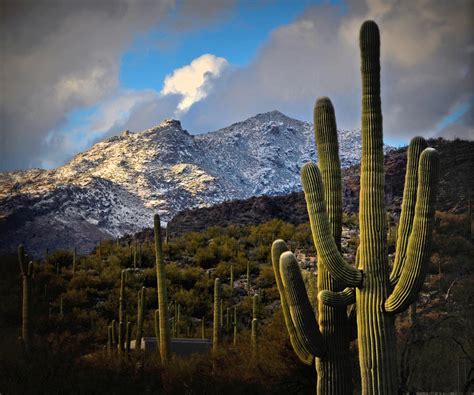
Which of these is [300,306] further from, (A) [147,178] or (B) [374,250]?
(A) [147,178]

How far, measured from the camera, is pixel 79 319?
29391mm

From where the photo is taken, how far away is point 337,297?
435 inches

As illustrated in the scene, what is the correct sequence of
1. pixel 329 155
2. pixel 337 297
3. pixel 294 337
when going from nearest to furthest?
pixel 337 297 < pixel 294 337 < pixel 329 155

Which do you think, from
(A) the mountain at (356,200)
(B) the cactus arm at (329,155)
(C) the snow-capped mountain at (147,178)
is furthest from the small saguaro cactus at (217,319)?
(C) the snow-capped mountain at (147,178)

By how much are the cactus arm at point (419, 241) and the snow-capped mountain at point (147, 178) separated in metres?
81.1

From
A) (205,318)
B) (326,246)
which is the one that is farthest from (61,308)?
(326,246)

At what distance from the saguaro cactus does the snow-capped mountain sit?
80158 millimetres

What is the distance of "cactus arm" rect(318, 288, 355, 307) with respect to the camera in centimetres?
1102

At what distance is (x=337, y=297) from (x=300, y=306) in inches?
22.6

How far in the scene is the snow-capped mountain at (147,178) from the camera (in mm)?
98125

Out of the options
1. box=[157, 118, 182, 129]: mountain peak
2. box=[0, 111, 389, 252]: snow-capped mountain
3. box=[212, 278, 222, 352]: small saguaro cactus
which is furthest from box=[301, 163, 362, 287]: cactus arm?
box=[157, 118, 182, 129]: mountain peak

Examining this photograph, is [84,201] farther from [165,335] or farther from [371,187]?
[371,187]

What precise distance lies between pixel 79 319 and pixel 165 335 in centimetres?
1120

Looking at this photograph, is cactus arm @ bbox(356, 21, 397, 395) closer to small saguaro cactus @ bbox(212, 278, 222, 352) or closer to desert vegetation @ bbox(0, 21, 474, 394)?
desert vegetation @ bbox(0, 21, 474, 394)
